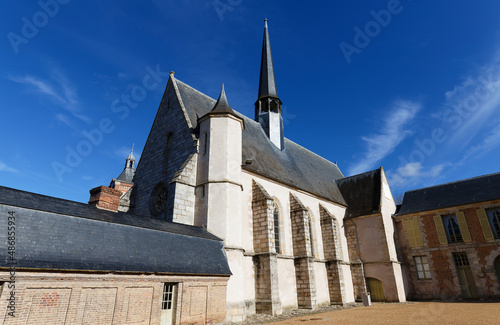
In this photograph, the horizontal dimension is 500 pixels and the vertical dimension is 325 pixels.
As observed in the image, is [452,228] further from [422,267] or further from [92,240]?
[92,240]

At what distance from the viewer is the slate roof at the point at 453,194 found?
61.2 feet

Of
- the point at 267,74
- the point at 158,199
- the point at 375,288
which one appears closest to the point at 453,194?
the point at 375,288

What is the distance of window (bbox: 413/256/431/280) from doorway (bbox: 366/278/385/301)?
3280 mm

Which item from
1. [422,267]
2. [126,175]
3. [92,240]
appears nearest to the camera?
[92,240]

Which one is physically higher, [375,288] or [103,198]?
[103,198]

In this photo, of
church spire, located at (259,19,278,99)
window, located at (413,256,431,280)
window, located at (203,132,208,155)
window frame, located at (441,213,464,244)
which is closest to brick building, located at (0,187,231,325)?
window, located at (203,132,208,155)

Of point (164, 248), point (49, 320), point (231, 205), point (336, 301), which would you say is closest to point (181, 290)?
point (164, 248)

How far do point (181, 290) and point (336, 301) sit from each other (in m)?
11.2

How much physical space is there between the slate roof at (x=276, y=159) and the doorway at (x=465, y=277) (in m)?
7.70

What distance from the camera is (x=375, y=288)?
60.8 feet

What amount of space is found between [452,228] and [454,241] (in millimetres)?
862

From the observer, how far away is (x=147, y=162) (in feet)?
52.2

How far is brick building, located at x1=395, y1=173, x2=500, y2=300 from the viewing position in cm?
1739

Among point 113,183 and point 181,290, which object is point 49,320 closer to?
point 181,290
